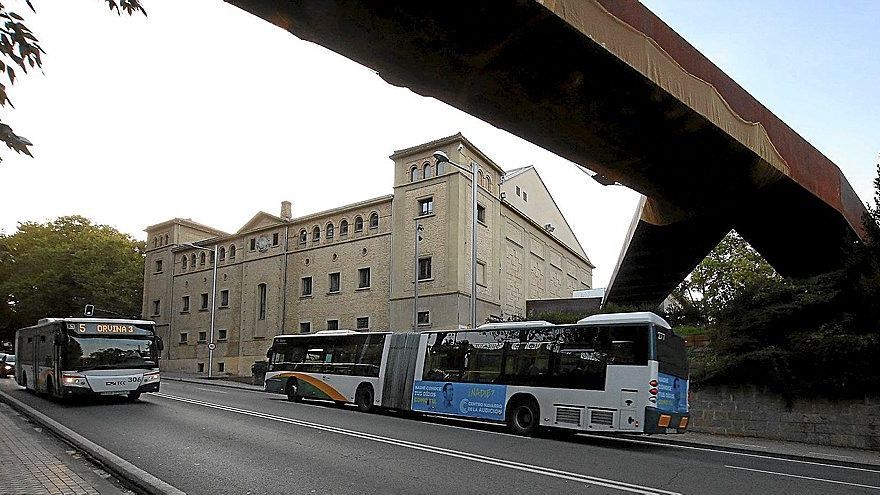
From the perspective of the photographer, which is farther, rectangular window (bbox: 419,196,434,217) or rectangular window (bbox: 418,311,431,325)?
rectangular window (bbox: 419,196,434,217)

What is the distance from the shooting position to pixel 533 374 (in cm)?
1731

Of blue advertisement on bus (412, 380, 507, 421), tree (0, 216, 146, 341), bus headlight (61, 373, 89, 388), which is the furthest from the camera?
tree (0, 216, 146, 341)

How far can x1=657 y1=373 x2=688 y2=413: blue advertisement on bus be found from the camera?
15188 millimetres

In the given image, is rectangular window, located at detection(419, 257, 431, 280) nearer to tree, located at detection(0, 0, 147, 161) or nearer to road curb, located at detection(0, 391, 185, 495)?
road curb, located at detection(0, 391, 185, 495)

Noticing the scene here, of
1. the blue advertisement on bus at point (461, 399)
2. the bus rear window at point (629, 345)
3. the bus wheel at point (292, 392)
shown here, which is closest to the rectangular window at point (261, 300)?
the bus wheel at point (292, 392)

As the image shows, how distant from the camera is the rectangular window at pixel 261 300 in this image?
159 feet

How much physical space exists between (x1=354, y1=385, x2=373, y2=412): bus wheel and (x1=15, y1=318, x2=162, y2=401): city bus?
6270mm

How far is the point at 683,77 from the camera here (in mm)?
10633

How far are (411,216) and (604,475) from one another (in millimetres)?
29696

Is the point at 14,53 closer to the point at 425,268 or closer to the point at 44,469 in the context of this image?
the point at 44,469

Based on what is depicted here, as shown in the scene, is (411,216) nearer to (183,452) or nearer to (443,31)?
(183,452)

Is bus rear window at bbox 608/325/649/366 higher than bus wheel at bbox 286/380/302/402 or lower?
higher

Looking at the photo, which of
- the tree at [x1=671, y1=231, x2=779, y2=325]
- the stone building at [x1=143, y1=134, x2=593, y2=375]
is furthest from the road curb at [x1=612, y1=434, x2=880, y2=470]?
the tree at [x1=671, y1=231, x2=779, y2=325]

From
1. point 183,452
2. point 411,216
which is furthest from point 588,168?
point 411,216
